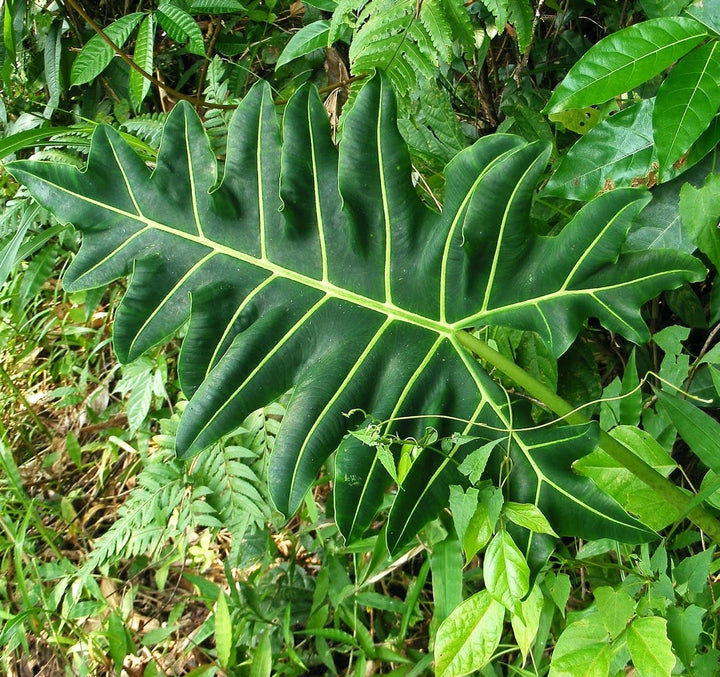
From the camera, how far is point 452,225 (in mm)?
1040

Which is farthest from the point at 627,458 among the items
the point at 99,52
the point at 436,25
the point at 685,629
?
the point at 99,52

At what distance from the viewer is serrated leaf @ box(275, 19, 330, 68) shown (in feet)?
5.43

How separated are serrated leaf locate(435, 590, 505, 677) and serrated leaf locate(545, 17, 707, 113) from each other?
30.7 inches

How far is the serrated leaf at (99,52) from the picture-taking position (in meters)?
2.02

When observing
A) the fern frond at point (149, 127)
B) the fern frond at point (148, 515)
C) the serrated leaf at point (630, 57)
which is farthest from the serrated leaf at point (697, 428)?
the fern frond at point (149, 127)

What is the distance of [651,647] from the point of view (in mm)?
854

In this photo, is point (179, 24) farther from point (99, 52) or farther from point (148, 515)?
→ point (148, 515)

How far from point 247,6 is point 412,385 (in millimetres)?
1695

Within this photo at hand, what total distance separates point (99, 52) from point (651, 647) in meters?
2.05

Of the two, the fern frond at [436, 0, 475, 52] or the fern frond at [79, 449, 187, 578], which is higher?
the fern frond at [436, 0, 475, 52]

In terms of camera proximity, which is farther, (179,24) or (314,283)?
(179,24)

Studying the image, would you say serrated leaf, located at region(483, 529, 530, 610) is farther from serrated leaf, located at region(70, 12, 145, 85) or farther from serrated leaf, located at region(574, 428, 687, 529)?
serrated leaf, located at region(70, 12, 145, 85)

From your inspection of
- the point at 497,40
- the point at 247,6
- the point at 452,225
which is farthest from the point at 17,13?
the point at 452,225

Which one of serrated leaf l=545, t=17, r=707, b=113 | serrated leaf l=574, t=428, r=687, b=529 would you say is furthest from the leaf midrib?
serrated leaf l=545, t=17, r=707, b=113
